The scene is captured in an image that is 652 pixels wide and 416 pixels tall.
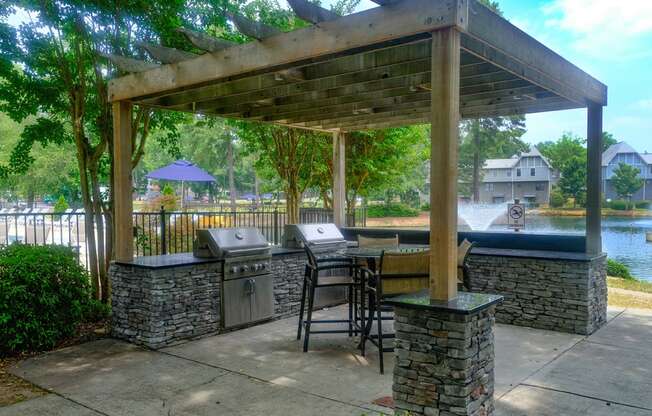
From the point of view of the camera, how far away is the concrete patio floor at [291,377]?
2.97 metres

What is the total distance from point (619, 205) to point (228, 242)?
30.9m

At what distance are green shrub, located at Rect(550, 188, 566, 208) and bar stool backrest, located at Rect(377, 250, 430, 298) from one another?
2821cm

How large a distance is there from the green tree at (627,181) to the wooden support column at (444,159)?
104ft

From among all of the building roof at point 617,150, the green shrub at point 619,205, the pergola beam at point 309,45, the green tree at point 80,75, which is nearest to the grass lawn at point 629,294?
the pergola beam at point 309,45

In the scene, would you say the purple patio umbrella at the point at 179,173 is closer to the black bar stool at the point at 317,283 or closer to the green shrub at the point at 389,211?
the black bar stool at the point at 317,283

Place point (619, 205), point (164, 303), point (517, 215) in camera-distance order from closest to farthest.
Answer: point (164, 303) < point (517, 215) < point (619, 205)

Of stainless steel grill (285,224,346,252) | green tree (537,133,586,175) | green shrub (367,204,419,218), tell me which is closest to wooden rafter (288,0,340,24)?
stainless steel grill (285,224,346,252)

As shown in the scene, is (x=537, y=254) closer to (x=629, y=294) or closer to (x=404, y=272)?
(x=404, y=272)

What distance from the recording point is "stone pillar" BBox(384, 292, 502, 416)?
2.61 metres

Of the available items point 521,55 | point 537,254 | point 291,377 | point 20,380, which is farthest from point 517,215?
point 20,380

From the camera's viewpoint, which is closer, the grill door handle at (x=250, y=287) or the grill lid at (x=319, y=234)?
the grill door handle at (x=250, y=287)

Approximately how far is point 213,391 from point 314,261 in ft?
4.45

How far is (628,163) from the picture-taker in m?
33.8

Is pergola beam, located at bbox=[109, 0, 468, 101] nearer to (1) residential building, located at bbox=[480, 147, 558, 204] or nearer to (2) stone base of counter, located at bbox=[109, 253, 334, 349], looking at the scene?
(2) stone base of counter, located at bbox=[109, 253, 334, 349]
